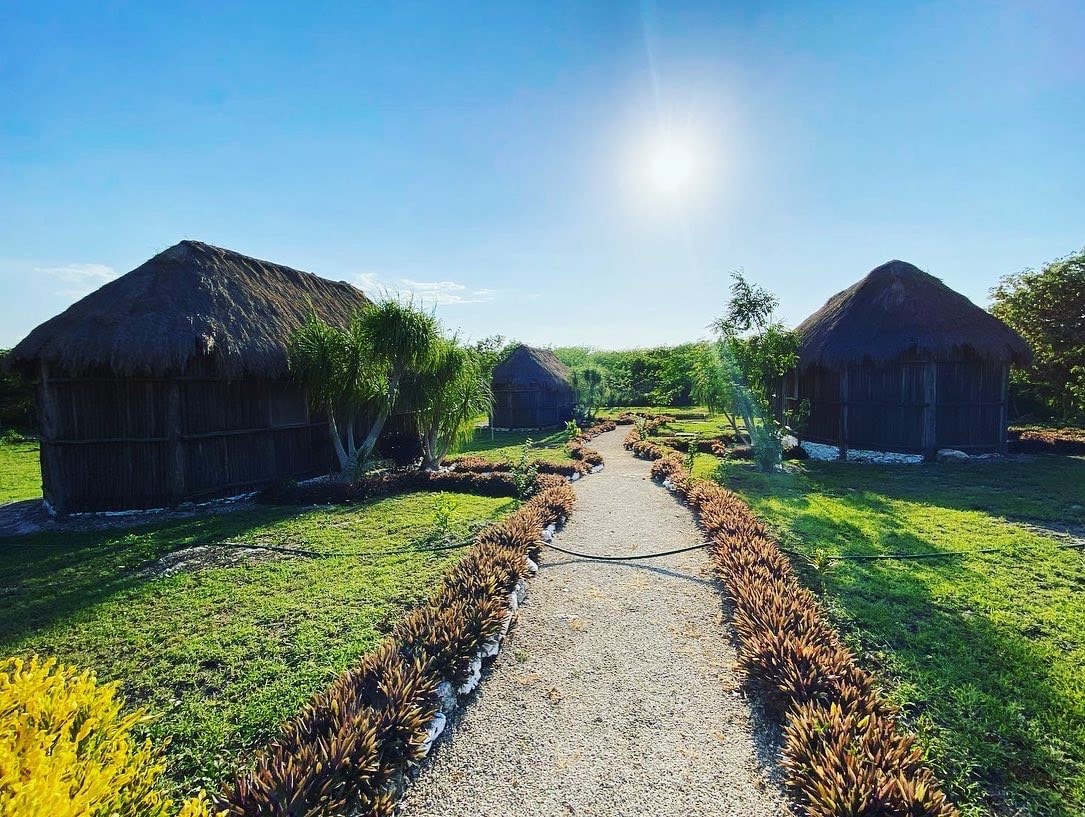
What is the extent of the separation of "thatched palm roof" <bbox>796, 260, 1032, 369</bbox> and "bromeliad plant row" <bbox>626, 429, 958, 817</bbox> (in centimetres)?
1113

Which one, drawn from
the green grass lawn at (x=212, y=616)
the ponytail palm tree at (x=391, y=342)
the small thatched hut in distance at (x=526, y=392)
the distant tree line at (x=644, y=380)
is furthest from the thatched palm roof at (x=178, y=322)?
the distant tree line at (x=644, y=380)

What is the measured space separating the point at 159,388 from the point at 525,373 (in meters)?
16.0

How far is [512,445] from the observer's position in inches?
779

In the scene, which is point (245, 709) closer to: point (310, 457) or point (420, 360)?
point (420, 360)

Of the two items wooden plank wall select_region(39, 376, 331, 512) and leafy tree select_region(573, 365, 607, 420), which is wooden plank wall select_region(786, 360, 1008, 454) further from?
wooden plank wall select_region(39, 376, 331, 512)

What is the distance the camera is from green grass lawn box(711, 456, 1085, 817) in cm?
324

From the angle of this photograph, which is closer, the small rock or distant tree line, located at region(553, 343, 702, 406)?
the small rock

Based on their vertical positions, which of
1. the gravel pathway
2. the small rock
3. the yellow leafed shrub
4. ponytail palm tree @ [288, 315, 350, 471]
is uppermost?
ponytail palm tree @ [288, 315, 350, 471]

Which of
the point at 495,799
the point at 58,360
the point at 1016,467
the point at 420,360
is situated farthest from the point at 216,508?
the point at 1016,467

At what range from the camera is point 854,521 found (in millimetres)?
8367

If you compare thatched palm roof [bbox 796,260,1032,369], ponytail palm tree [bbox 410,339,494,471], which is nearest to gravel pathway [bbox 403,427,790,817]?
ponytail palm tree [bbox 410,339,494,471]

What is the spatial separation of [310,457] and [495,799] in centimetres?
1110

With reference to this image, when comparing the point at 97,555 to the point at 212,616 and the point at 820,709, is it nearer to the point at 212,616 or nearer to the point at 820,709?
the point at 212,616

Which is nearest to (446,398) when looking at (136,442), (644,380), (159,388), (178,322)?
(178,322)
